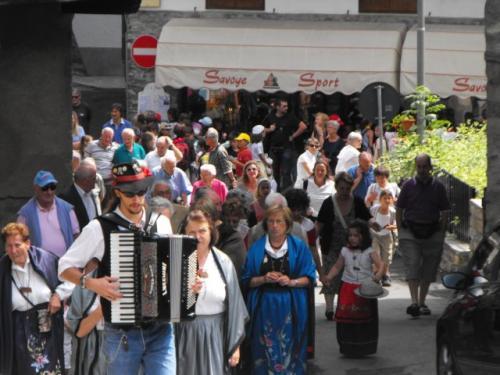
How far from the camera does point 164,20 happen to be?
3447 centimetres

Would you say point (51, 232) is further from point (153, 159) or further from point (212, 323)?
point (153, 159)

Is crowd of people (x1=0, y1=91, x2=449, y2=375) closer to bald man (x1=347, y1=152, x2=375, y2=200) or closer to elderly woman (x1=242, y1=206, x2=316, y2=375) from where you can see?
elderly woman (x1=242, y1=206, x2=316, y2=375)

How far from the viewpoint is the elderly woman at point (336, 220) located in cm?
1527

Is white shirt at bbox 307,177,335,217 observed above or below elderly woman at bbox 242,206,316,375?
above

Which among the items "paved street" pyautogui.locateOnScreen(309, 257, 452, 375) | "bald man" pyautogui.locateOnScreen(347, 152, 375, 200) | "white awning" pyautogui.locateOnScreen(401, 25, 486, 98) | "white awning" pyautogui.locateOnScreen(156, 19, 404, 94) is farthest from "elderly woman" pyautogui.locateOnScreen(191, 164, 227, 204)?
"white awning" pyautogui.locateOnScreen(401, 25, 486, 98)

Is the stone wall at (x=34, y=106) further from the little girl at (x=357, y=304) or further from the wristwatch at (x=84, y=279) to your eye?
the wristwatch at (x=84, y=279)

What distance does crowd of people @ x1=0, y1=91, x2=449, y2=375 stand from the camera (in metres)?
8.97

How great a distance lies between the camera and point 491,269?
10438 millimetres

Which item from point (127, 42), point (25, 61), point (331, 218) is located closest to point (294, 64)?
point (127, 42)

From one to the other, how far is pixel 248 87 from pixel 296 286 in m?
21.1

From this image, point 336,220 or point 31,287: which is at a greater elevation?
point 336,220

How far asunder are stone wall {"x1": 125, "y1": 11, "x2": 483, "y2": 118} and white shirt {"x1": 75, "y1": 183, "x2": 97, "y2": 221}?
68.3 feet

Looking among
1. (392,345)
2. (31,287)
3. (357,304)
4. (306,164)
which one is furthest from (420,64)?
(31,287)

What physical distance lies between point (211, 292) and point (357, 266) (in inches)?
158
